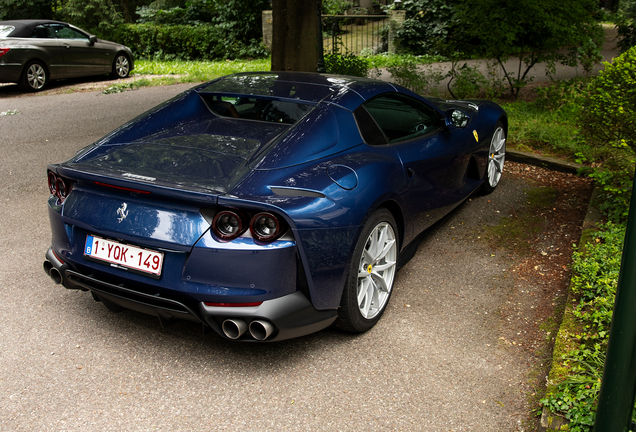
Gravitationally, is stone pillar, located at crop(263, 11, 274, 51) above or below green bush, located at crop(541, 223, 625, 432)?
above

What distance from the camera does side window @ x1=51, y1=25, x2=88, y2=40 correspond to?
12.6 metres

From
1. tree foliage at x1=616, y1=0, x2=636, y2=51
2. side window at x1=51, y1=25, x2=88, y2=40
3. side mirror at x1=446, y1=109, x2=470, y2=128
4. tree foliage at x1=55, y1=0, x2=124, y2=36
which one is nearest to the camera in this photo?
side mirror at x1=446, y1=109, x2=470, y2=128

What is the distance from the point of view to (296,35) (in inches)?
320

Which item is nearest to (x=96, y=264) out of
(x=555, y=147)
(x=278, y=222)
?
(x=278, y=222)

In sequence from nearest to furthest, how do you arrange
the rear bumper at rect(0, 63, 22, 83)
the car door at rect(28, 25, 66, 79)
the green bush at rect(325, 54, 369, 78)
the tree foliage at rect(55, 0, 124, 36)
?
1. the green bush at rect(325, 54, 369, 78)
2. the rear bumper at rect(0, 63, 22, 83)
3. the car door at rect(28, 25, 66, 79)
4. the tree foliage at rect(55, 0, 124, 36)

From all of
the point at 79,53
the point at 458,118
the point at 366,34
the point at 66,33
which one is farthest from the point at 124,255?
the point at 366,34

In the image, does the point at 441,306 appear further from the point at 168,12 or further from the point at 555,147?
the point at 168,12

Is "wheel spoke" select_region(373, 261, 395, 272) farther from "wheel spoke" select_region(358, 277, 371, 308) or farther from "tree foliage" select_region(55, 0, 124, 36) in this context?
"tree foliage" select_region(55, 0, 124, 36)

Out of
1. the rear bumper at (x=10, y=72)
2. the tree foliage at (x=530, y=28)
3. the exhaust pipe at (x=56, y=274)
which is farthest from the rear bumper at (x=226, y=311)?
the rear bumper at (x=10, y=72)

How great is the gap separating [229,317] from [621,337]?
1.72 m

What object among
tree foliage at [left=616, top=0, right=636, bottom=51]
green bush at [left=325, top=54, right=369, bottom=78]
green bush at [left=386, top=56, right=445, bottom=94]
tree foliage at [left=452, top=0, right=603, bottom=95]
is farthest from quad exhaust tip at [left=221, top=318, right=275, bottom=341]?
tree foliage at [left=616, top=0, right=636, bottom=51]

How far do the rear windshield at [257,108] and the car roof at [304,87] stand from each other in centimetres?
5

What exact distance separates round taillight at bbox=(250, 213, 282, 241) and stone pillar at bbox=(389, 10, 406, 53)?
647 inches

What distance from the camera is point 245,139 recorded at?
11.1ft
